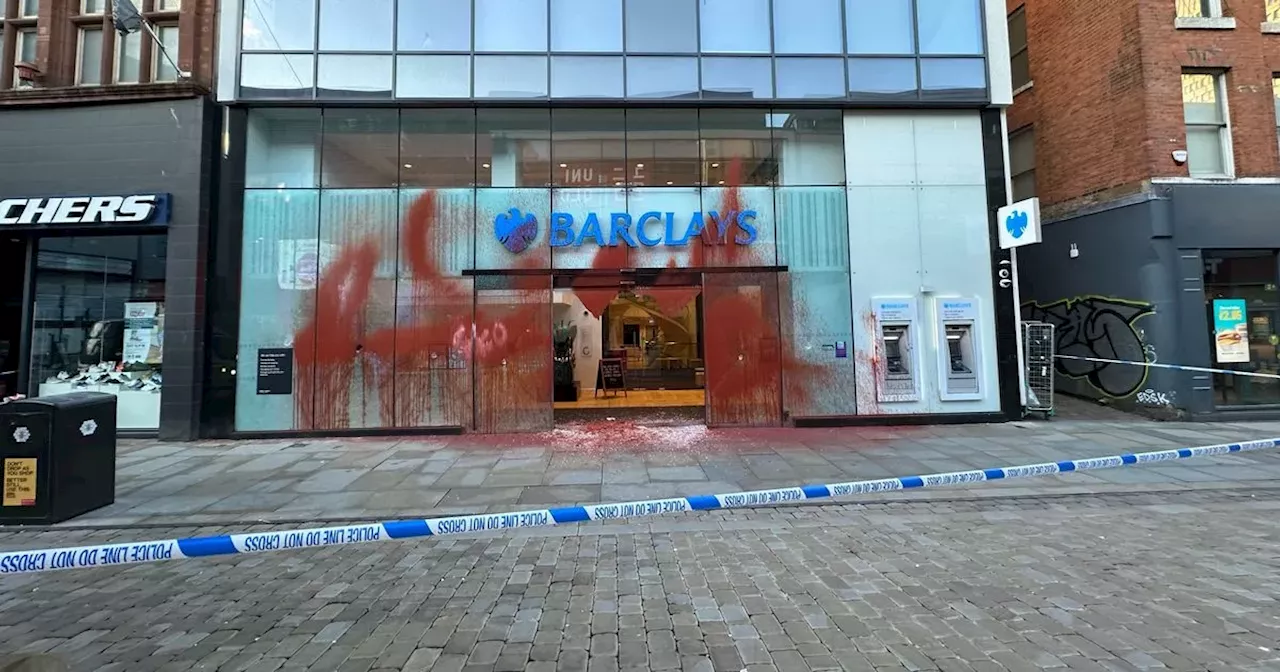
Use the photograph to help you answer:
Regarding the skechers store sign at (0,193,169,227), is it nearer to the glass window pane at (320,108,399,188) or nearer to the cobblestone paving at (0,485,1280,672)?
the glass window pane at (320,108,399,188)

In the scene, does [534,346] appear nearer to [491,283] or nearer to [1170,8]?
[491,283]

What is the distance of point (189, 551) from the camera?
3547mm


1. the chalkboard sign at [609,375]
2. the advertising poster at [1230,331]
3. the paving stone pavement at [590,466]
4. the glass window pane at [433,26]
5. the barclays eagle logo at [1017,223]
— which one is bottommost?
the paving stone pavement at [590,466]

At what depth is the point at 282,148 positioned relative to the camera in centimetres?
1191

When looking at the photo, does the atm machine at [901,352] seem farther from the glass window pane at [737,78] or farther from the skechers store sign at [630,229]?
the glass window pane at [737,78]

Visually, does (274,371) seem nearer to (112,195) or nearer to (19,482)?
(112,195)

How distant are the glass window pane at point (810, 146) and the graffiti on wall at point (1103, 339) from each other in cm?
710

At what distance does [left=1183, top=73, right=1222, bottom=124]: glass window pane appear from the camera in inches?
498

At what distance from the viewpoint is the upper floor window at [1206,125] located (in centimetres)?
1257

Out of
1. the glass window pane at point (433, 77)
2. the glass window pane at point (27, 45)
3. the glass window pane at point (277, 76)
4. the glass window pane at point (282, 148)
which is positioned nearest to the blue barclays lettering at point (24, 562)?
the glass window pane at point (282, 148)

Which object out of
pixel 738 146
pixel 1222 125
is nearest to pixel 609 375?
pixel 738 146

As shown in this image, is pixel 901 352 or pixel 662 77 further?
pixel 901 352

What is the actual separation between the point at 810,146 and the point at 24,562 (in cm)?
1288

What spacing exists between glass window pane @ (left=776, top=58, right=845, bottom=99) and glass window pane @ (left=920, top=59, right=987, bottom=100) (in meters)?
1.85
